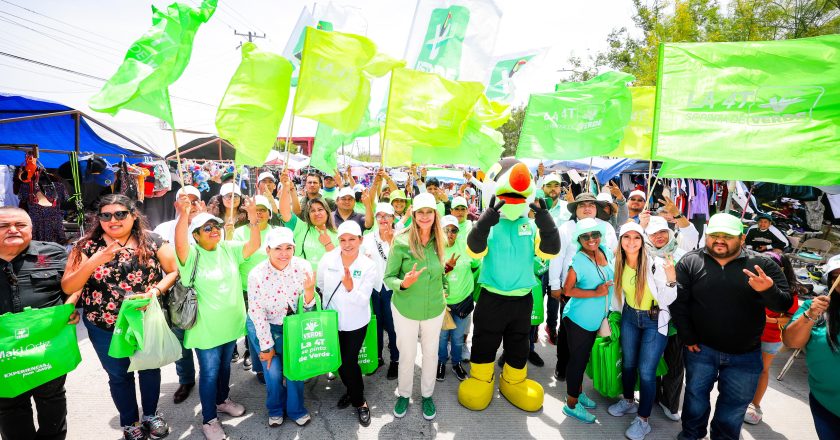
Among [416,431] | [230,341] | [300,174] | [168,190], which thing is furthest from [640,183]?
[300,174]

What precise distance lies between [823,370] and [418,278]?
8.99 feet

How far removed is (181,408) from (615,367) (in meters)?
4.09

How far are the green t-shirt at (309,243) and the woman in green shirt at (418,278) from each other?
3.52ft

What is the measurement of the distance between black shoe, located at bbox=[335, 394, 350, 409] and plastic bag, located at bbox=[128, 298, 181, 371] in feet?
5.12

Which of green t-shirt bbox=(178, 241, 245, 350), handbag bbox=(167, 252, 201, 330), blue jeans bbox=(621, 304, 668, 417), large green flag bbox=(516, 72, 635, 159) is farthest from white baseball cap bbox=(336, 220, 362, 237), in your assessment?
large green flag bbox=(516, 72, 635, 159)

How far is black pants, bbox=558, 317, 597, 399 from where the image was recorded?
342 cm

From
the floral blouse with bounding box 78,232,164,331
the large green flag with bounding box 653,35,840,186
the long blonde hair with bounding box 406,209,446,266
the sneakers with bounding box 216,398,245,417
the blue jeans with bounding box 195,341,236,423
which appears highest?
the large green flag with bounding box 653,35,840,186

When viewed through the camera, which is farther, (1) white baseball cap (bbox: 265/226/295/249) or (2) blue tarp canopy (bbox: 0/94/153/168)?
(2) blue tarp canopy (bbox: 0/94/153/168)

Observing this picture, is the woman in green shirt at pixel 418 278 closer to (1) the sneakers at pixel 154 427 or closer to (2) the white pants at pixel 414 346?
(2) the white pants at pixel 414 346

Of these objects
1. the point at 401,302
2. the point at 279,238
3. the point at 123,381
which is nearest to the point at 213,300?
the point at 279,238

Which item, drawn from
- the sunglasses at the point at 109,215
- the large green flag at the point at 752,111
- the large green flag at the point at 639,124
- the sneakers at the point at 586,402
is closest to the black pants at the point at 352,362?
the sunglasses at the point at 109,215

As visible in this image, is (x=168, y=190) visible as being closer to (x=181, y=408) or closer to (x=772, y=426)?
(x=181, y=408)

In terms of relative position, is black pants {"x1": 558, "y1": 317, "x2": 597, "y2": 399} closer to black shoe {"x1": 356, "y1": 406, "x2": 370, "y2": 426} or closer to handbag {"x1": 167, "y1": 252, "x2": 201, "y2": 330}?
black shoe {"x1": 356, "y1": 406, "x2": 370, "y2": 426}

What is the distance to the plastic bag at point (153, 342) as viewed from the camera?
272cm
